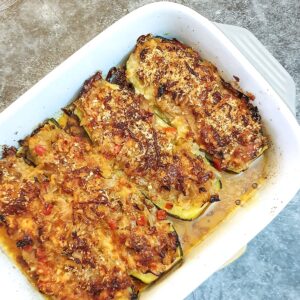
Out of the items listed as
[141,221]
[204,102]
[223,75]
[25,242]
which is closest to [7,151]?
[25,242]

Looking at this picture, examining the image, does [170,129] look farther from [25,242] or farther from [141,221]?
[25,242]

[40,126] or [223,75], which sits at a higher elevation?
[223,75]

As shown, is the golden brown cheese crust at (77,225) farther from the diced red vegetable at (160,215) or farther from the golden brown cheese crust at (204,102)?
the golden brown cheese crust at (204,102)

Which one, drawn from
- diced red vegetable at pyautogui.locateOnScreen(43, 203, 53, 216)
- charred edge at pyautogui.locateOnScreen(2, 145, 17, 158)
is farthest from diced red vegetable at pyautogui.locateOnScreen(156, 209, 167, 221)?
charred edge at pyautogui.locateOnScreen(2, 145, 17, 158)

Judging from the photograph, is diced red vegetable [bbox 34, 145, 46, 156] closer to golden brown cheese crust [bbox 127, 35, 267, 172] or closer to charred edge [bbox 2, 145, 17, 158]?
charred edge [bbox 2, 145, 17, 158]

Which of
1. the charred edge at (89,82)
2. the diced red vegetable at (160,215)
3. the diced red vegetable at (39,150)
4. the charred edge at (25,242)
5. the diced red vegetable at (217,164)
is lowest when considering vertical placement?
the charred edge at (25,242)

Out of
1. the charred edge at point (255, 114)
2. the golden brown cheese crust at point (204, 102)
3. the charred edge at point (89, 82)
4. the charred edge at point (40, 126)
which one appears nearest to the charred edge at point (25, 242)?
the charred edge at point (40, 126)

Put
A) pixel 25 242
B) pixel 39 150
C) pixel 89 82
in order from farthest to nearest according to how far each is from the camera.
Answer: pixel 89 82, pixel 39 150, pixel 25 242
